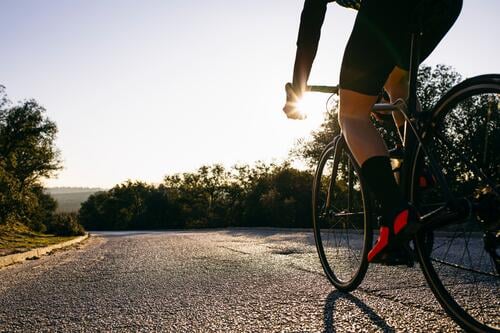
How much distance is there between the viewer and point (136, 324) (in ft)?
7.11

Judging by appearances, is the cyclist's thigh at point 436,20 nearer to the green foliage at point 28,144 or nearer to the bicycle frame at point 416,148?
the bicycle frame at point 416,148

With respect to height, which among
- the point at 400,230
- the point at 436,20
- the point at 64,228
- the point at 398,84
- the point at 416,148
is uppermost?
the point at 436,20

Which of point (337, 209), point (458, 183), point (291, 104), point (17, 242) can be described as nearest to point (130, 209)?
point (17, 242)

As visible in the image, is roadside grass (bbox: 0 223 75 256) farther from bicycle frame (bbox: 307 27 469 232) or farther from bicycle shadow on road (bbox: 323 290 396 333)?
bicycle frame (bbox: 307 27 469 232)

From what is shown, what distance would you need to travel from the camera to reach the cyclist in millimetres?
2010

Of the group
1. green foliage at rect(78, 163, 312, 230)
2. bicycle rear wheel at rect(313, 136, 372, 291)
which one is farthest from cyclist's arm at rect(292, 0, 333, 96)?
green foliage at rect(78, 163, 312, 230)

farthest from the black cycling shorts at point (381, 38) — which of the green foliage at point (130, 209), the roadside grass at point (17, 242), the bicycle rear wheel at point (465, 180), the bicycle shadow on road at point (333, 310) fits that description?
the green foliage at point (130, 209)

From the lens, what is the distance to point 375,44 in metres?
2.09

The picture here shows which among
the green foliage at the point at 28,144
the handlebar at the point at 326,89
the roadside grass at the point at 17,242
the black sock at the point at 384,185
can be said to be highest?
the green foliage at the point at 28,144

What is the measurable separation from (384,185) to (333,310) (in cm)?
72

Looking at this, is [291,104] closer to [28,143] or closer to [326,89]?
[326,89]

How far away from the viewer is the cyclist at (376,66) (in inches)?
79.1

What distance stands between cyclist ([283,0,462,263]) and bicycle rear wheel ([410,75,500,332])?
0.52 ft

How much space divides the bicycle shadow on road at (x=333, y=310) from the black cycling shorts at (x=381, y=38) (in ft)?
3.59
